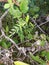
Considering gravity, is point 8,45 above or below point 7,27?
below

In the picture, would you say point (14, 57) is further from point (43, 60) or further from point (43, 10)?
point (43, 10)

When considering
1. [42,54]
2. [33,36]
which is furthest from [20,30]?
→ [42,54]

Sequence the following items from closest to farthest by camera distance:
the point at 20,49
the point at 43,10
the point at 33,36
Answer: the point at 20,49
the point at 33,36
the point at 43,10

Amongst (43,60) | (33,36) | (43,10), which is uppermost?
(43,10)

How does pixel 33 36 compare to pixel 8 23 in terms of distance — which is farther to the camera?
pixel 8 23

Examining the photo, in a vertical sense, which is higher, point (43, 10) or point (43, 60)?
point (43, 10)

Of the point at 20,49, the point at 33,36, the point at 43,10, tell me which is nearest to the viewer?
the point at 20,49

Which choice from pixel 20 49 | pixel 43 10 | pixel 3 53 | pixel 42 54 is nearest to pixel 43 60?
pixel 42 54

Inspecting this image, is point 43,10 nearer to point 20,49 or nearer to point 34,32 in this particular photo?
point 34,32

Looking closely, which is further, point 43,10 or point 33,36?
point 43,10
